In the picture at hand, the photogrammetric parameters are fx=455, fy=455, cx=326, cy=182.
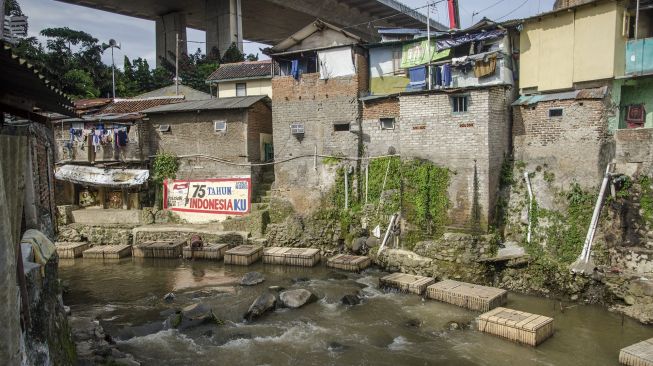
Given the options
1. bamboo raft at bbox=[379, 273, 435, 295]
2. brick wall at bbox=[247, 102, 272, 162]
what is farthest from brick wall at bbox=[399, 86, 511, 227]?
brick wall at bbox=[247, 102, 272, 162]

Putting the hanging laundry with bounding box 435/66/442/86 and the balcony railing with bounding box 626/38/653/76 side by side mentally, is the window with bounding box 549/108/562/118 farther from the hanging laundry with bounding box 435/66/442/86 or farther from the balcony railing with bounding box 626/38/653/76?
the hanging laundry with bounding box 435/66/442/86

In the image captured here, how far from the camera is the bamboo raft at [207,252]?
20.6m

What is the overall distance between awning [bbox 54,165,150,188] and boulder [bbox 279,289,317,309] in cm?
1326

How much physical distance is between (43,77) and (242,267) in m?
13.4

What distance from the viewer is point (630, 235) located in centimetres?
1510

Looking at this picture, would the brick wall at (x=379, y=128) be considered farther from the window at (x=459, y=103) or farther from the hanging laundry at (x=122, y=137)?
the hanging laundry at (x=122, y=137)

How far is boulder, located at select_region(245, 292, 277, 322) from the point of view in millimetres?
14023

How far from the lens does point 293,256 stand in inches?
755

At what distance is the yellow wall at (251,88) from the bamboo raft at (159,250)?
11.0 meters

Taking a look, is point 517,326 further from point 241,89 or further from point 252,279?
point 241,89

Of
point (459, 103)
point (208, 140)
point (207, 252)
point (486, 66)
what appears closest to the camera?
point (459, 103)

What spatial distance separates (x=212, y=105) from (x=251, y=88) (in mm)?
4355

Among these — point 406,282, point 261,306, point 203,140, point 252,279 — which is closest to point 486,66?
point 406,282

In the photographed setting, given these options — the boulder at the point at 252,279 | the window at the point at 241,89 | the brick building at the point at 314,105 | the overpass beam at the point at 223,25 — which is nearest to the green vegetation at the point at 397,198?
the brick building at the point at 314,105
